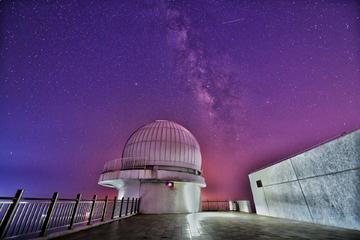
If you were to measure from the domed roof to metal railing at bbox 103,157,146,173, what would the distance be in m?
0.59

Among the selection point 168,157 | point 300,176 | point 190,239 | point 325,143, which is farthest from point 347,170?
point 168,157

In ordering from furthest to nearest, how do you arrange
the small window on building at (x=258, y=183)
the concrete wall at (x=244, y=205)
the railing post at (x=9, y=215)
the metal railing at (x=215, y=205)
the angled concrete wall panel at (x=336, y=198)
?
the metal railing at (x=215, y=205) → the concrete wall at (x=244, y=205) → the small window on building at (x=258, y=183) → the angled concrete wall panel at (x=336, y=198) → the railing post at (x=9, y=215)

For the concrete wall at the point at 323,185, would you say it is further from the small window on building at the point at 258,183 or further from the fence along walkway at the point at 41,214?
the fence along walkway at the point at 41,214

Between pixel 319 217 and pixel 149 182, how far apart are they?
1432 cm

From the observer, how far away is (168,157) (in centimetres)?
1922

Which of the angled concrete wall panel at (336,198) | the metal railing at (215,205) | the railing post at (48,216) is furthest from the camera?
the metal railing at (215,205)

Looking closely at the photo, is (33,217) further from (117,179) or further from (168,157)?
(168,157)

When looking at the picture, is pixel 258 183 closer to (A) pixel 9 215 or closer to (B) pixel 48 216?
(B) pixel 48 216

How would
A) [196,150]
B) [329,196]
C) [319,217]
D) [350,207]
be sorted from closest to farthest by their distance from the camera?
[350,207], [329,196], [319,217], [196,150]

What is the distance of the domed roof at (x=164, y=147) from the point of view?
1920 cm

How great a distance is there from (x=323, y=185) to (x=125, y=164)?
60.1ft

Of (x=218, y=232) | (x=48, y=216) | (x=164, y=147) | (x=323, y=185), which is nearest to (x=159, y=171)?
(x=164, y=147)

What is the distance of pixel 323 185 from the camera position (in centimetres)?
817

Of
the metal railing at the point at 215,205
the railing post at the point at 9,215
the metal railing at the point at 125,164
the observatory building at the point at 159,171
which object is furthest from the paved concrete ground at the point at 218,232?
the metal railing at the point at 215,205
